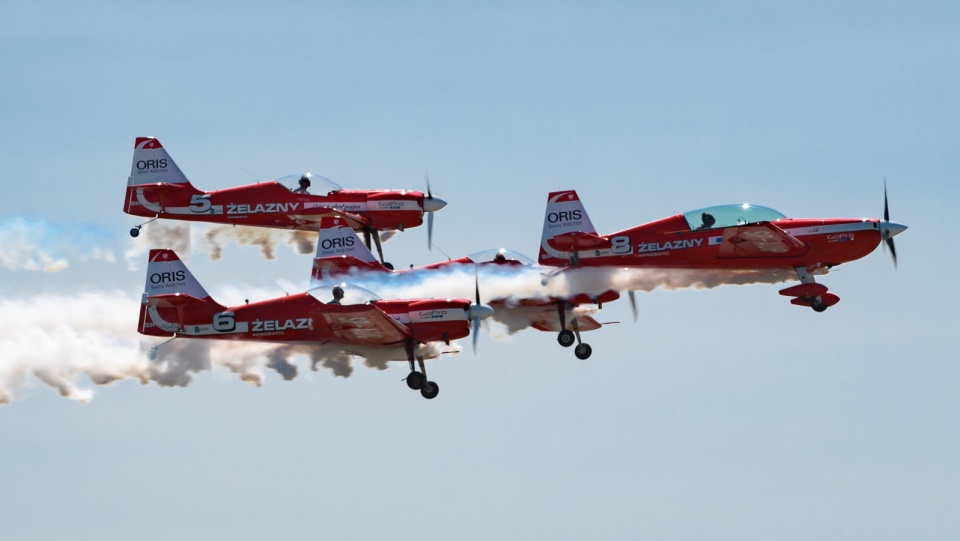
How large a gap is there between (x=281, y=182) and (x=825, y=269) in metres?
14.4

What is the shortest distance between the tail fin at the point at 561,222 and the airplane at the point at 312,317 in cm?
374

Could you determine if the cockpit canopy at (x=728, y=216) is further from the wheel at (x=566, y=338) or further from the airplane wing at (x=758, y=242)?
the wheel at (x=566, y=338)

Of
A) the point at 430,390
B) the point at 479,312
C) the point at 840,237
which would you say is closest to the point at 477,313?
the point at 479,312

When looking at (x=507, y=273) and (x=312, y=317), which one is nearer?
(x=312, y=317)

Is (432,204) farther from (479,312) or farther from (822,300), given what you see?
(822,300)

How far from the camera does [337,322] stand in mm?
49750

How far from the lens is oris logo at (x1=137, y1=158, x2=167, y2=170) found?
58938 millimetres

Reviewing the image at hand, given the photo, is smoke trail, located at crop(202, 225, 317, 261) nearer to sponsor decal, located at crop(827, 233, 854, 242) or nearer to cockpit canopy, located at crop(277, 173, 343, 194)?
cockpit canopy, located at crop(277, 173, 343, 194)

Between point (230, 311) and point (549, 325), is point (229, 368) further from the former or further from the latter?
point (549, 325)

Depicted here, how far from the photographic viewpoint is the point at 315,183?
192 feet

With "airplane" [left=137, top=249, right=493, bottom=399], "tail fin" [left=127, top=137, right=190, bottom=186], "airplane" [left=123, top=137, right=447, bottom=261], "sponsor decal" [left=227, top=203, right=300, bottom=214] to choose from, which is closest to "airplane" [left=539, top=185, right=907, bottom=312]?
"airplane" [left=137, top=249, right=493, bottom=399]

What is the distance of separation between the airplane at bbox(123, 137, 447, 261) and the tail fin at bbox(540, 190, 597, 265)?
4.48m

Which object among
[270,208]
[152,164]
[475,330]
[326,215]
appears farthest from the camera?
[152,164]

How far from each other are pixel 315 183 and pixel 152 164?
432 cm
